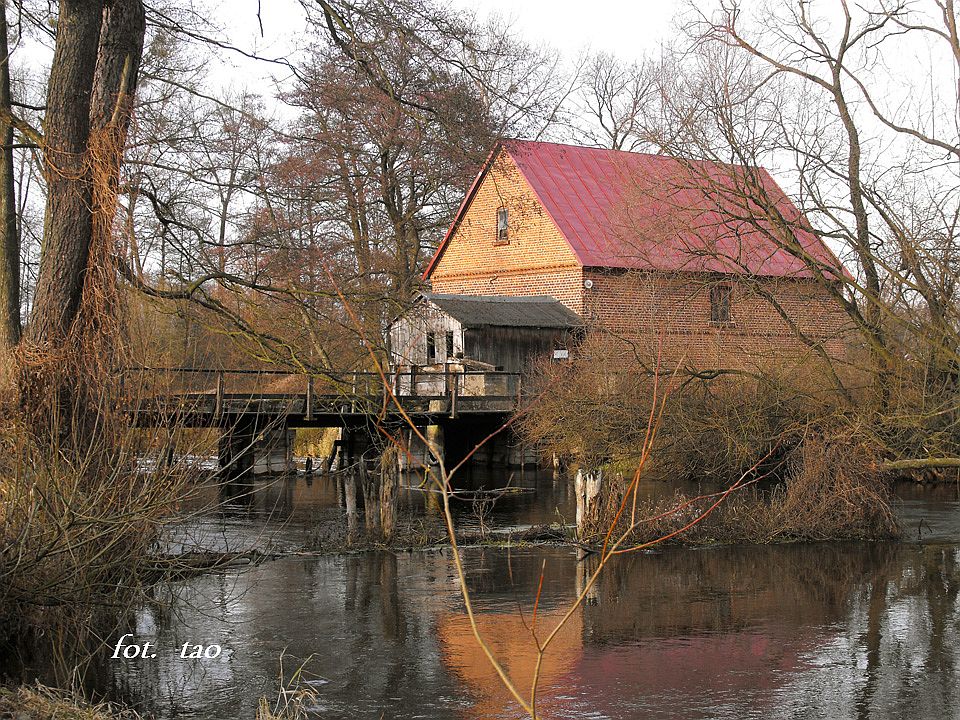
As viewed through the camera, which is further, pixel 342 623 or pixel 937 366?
pixel 937 366

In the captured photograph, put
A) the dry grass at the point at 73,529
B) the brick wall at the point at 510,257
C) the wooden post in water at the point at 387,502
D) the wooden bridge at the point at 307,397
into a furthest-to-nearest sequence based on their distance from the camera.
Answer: the brick wall at the point at 510,257
the wooden post in water at the point at 387,502
the wooden bridge at the point at 307,397
the dry grass at the point at 73,529

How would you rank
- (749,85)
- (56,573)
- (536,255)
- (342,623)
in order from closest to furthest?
(56,573), (342,623), (749,85), (536,255)

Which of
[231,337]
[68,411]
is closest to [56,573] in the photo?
[68,411]

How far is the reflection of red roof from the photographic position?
64.3ft

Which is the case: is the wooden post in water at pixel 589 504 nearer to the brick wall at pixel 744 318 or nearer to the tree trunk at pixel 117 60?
the brick wall at pixel 744 318

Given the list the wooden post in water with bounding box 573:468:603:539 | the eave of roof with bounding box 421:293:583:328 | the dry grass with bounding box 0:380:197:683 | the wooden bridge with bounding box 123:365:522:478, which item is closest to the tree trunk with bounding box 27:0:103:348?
the dry grass with bounding box 0:380:197:683

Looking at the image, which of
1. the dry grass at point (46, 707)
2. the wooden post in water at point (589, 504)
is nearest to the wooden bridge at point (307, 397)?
the dry grass at point (46, 707)

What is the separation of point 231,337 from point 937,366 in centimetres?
1119

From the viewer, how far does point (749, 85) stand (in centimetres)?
2008

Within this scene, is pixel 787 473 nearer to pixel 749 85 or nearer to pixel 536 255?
pixel 749 85

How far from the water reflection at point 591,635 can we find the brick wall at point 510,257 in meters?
→ 15.7

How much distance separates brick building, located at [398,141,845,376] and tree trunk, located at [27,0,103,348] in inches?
182

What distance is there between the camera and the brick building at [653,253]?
20250mm

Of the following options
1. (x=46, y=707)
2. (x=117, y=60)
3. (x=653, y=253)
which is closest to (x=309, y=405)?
(x=653, y=253)
